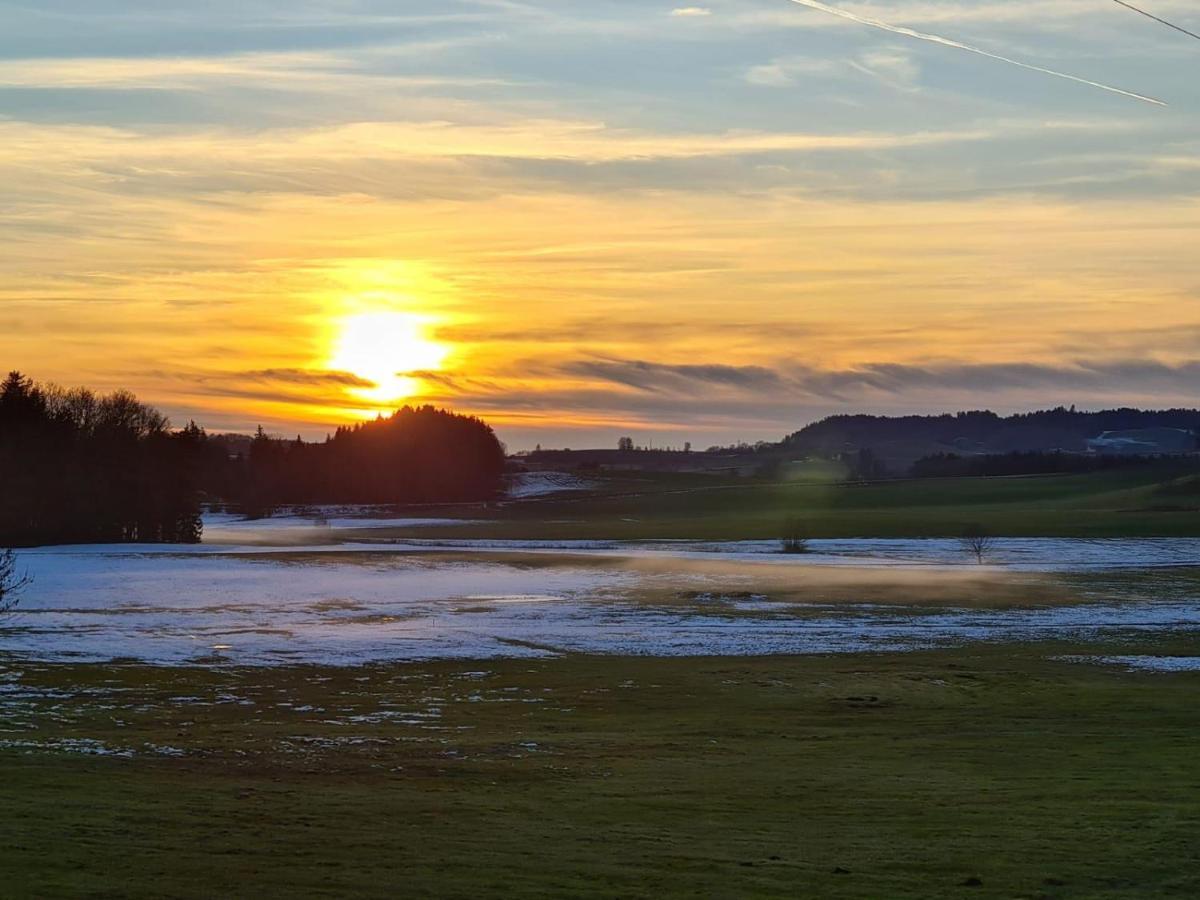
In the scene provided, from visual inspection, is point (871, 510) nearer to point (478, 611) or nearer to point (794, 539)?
point (794, 539)

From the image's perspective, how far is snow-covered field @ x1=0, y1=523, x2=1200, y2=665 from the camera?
4206 centimetres

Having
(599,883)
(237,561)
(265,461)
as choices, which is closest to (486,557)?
(237,561)

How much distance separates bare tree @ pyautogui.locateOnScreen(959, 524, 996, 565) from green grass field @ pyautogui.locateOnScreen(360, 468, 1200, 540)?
5.92 ft

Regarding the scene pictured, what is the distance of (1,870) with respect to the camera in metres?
12.8

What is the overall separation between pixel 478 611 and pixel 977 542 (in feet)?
159

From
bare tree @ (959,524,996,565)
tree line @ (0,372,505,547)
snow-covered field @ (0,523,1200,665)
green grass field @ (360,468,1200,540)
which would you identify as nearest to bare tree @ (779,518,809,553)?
green grass field @ (360,468,1200,540)

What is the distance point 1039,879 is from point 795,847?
2604 millimetres

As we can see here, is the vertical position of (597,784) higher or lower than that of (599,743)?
higher

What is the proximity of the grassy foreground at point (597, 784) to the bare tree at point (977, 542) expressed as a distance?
56.2 meters

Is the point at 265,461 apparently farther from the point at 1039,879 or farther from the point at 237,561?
the point at 1039,879

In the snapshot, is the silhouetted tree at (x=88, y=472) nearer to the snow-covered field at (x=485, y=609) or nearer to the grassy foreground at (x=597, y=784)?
the snow-covered field at (x=485, y=609)

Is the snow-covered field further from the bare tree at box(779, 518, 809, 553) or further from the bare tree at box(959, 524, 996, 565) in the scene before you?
the bare tree at box(779, 518, 809, 553)

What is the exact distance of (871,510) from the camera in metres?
144

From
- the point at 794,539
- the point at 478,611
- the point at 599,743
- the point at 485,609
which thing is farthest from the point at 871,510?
the point at 599,743
